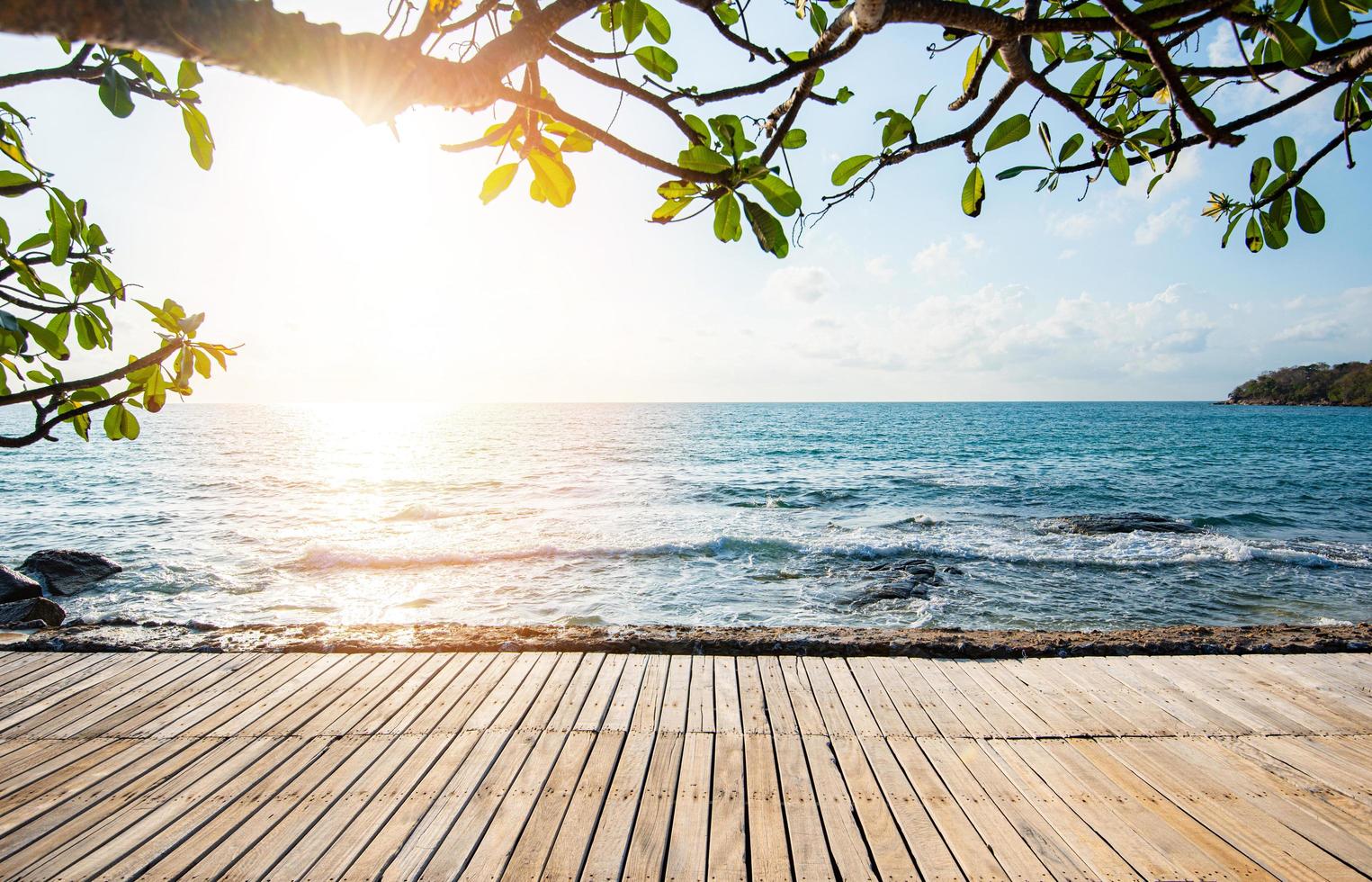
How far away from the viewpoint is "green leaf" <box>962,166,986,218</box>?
53.6 inches

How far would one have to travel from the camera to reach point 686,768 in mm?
2818

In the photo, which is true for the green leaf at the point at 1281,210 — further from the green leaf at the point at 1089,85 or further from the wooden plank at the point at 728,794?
the wooden plank at the point at 728,794

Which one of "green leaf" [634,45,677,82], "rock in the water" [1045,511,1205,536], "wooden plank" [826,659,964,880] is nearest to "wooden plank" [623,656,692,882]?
"wooden plank" [826,659,964,880]

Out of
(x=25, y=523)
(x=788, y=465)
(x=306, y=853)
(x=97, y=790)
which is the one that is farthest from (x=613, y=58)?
(x=788, y=465)

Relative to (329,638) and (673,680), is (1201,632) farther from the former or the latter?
(329,638)

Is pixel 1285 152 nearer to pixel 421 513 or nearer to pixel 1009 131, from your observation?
pixel 1009 131

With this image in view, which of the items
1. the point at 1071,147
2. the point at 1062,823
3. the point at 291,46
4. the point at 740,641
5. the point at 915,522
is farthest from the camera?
the point at 915,522

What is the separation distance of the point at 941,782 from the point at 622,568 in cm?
849

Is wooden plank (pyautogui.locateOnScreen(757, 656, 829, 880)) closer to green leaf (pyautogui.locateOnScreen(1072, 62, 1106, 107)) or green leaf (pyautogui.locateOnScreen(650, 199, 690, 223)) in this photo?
green leaf (pyautogui.locateOnScreen(650, 199, 690, 223))

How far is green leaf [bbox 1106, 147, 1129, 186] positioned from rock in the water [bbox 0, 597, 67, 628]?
996cm

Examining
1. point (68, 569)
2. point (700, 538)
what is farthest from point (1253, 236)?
point (68, 569)

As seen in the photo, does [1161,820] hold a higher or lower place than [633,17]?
lower

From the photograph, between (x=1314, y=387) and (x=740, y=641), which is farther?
(x=1314, y=387)

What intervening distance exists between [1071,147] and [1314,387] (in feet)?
469
